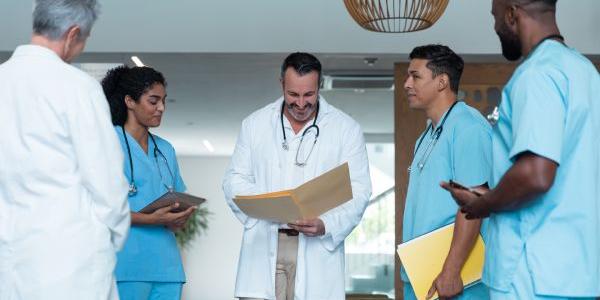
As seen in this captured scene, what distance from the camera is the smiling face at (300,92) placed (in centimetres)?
317

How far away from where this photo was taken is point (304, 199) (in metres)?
2.80

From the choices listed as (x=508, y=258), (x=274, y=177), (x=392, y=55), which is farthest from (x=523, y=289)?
(x=392, y=55)

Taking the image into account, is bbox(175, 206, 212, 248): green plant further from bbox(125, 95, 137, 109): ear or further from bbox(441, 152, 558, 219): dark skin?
bbox(441, 152, 558, 219): dark skin

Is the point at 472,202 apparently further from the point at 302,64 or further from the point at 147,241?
the point at 147,241

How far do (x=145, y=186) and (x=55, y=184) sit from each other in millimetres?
984

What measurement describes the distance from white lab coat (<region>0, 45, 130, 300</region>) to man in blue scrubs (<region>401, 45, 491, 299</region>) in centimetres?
98

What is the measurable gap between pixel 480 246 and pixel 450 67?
0.63 metres

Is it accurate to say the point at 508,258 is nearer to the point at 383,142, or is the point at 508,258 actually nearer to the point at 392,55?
the point at 392,55

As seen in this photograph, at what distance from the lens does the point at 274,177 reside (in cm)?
317

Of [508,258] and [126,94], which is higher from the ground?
[126,94]

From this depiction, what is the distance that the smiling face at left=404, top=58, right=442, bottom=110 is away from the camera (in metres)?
2.94

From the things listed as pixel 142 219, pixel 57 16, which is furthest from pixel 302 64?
pixel 57 16

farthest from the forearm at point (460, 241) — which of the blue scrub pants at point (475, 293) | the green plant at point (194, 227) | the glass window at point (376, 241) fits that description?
the green plant at point (194, 227)

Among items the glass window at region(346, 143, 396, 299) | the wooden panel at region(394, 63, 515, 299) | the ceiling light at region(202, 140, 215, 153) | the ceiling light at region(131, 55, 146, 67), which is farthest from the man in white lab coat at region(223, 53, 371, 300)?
the ceiling light at region(202, 140, 215, 153)
